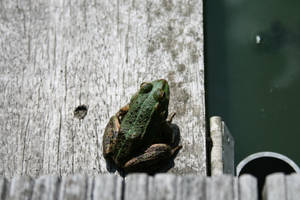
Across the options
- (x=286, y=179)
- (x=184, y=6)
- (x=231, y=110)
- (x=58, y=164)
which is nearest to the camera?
(x=286, y=179)

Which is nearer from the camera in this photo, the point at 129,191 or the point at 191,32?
the point at 129,191

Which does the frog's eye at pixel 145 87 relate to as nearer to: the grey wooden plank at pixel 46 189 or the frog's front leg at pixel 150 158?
the frog's front leg at pixel 150 158

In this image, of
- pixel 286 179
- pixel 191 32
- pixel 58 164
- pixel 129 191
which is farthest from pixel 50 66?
pixel 286 179

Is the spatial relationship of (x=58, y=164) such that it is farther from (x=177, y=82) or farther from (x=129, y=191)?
(x=129, y=191)

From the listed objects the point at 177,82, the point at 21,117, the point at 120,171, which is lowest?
the point at 120,171

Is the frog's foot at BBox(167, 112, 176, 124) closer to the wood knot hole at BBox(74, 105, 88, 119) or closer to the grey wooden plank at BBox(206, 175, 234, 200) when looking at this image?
the wood knot hole at BBox(74, 105, 88, 119)
